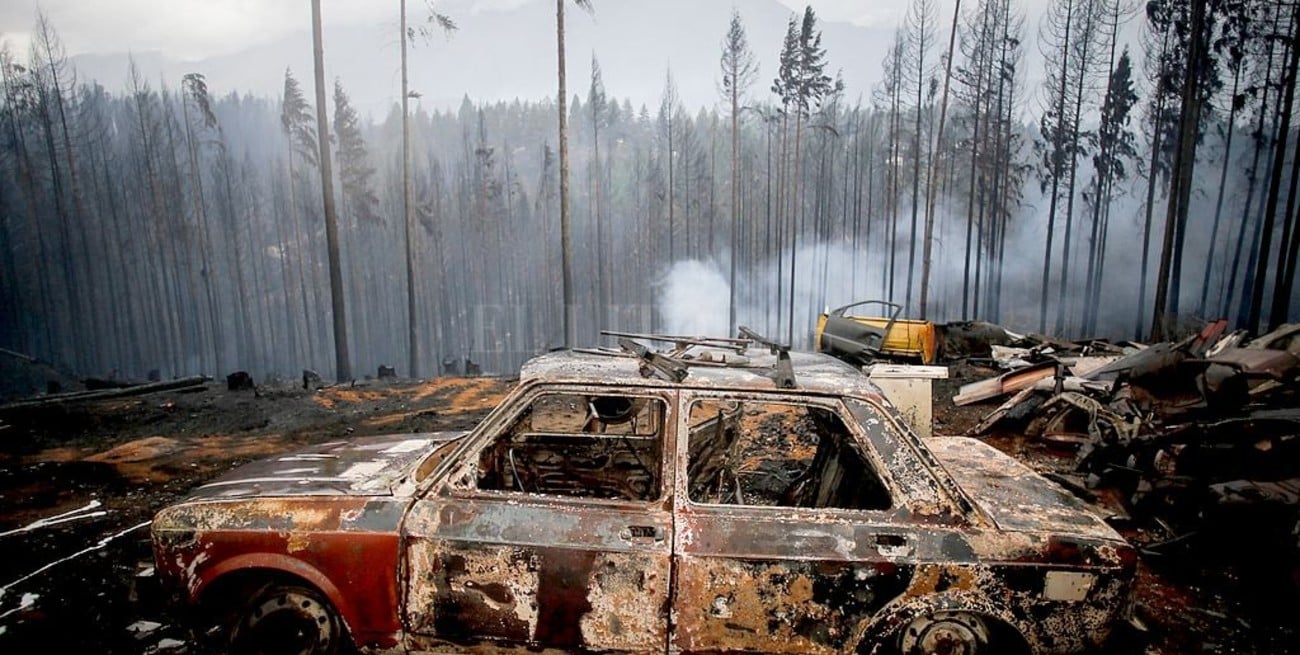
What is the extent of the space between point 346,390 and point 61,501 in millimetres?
6443

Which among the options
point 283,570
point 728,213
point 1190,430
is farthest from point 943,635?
point 728,213

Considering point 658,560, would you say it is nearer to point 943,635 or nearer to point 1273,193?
point 943,635

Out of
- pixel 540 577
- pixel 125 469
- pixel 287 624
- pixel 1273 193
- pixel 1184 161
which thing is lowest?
pixel 125 469

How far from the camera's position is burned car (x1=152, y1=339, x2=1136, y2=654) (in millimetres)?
2158

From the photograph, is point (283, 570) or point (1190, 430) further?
point (1190, 430)

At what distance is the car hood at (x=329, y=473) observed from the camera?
2498mm

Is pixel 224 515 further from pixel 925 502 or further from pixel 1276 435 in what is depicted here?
pixel 1276 435

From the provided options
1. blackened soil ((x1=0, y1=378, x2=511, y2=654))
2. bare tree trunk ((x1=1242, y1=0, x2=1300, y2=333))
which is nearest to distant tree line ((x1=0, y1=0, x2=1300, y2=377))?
bare tree trunk ((x1=1242, y1=0, x2=1300, y2=333))

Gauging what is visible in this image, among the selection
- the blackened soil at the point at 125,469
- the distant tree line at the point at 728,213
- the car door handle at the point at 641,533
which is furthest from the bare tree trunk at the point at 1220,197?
the car door handle at the point at 641,533

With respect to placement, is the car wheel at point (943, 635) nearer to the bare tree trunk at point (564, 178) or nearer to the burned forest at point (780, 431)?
the burned forest at point (780, 431)

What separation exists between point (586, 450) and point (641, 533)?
1421 mm

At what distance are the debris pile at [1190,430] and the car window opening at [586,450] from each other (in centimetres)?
382

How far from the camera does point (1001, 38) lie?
24.0 m

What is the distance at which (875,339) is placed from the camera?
1142 centimetres
